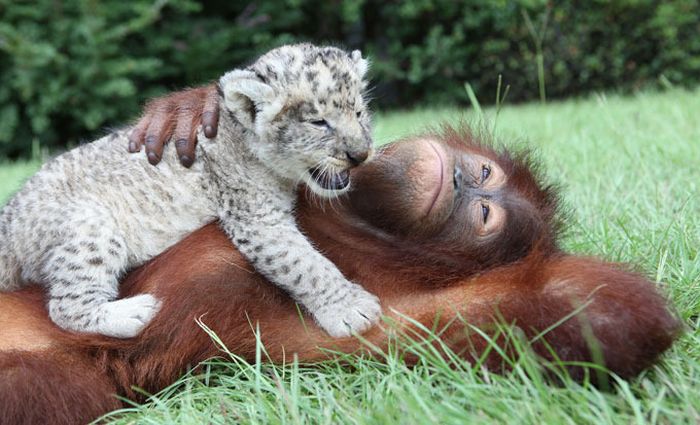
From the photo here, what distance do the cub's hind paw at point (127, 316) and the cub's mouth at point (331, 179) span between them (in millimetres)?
589

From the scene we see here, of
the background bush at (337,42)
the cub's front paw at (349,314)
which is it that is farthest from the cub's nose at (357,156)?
the background bush at (337,42)

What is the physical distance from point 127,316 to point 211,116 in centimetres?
73

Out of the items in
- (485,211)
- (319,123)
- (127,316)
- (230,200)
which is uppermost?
(319,123)

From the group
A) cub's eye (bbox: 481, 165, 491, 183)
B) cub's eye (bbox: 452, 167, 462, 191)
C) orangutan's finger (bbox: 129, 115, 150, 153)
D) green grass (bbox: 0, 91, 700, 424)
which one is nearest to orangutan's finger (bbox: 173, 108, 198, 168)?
orangutan's finger (bbox: 129, 115, 150, 153)

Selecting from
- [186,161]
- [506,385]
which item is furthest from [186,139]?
[506,385]

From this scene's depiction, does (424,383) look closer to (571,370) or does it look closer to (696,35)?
(571,370)

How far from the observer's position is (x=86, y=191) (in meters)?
2.50

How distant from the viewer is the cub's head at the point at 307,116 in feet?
7.65

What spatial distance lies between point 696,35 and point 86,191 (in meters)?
8.90

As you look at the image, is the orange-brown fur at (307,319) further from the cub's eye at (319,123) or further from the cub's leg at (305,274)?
the cub's eye at (319,123)

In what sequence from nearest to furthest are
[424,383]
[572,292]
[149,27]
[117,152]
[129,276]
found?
[424,383] → [572,292] → [129,276] → [117,152] → [149,27]

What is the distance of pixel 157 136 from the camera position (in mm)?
2615

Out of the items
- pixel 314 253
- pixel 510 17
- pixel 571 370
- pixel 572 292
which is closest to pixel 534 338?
pixel 571 370

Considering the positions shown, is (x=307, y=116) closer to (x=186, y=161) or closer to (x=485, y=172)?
(x=186, y=161)
